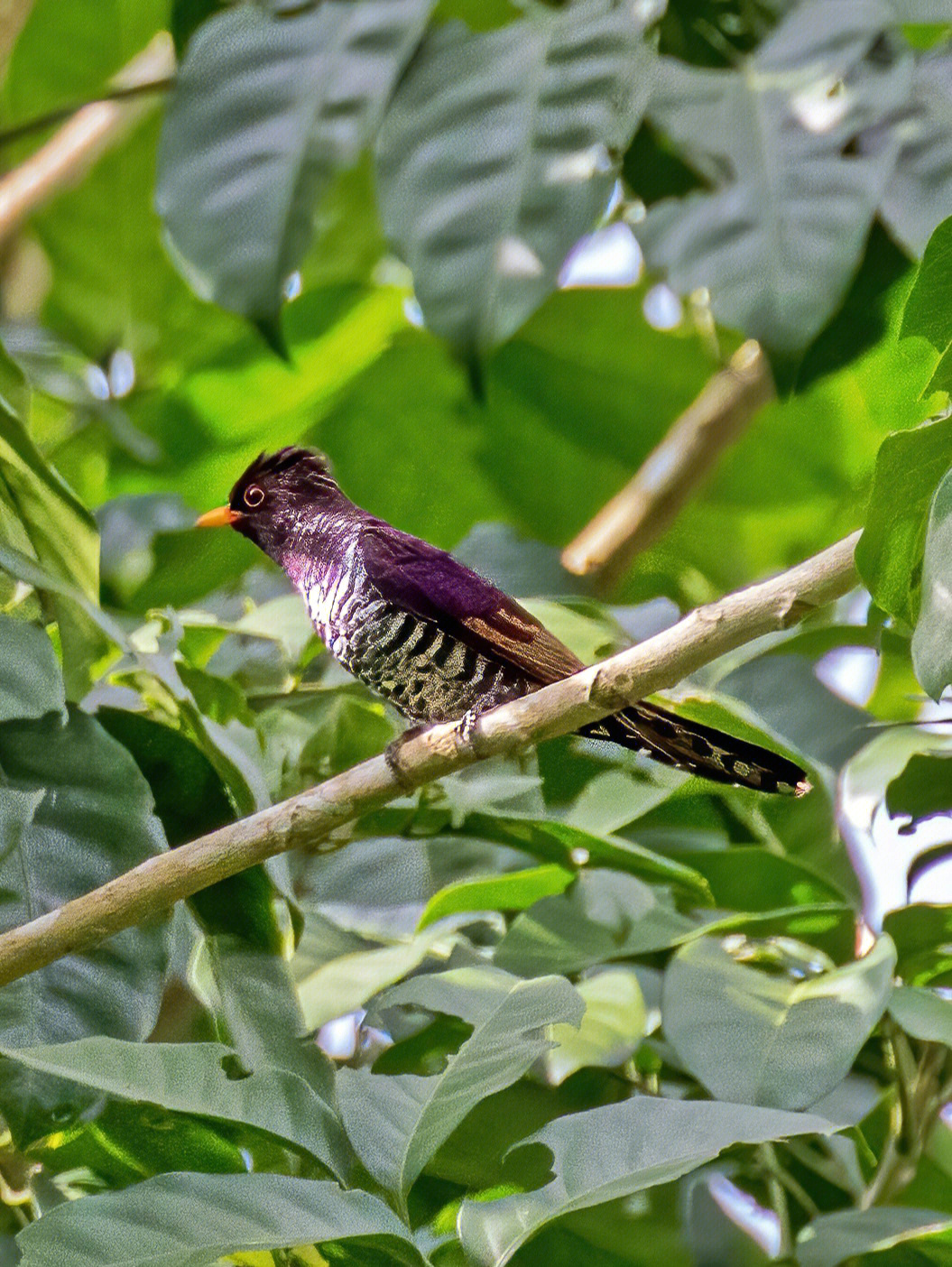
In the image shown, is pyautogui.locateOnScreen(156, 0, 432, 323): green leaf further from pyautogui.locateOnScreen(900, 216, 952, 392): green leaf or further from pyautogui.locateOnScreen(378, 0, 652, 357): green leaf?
pyautogui.locateOnScreen(900, 216, 952, 392): green leaf

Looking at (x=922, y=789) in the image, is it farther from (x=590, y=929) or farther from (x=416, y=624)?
(x=416, y=624)

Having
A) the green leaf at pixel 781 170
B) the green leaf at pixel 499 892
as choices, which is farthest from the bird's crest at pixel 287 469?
the green leaf at pixel 499 892

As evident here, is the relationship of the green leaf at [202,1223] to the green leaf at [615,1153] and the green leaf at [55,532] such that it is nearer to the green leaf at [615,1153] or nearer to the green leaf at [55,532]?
the green leaf at [615,1153]

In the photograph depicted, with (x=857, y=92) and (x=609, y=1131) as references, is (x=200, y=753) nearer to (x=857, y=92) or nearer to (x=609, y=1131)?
(x=609, y=1131)

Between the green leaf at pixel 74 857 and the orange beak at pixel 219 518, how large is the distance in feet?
1.93

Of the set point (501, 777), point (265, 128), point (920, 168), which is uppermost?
point (265, 128)

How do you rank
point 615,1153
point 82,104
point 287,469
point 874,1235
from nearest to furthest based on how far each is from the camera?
point 615,1153 < point 874,1235 < point 82,104 < point 287,469

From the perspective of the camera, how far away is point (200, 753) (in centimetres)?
182

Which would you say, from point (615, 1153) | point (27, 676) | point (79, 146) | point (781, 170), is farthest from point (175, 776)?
Result: point (79, 146)

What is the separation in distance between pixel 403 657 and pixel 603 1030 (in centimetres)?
58

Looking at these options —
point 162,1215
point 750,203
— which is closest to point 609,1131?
point 162,1215

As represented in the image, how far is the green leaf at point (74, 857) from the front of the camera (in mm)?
1676

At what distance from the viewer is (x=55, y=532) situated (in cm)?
169

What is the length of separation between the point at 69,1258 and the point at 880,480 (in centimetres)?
100
